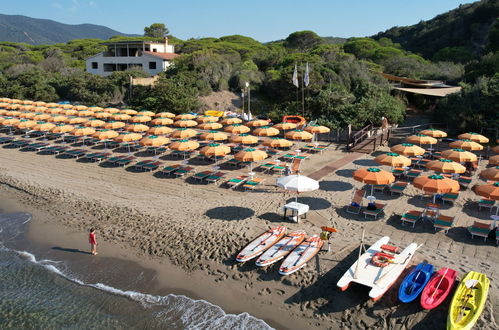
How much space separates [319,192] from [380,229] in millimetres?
3772

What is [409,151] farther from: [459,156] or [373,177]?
[373,177]

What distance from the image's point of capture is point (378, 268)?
9883 millimetres

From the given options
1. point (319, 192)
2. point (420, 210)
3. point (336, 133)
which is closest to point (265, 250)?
point (319, 192)

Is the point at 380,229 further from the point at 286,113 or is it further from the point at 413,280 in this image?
the point at 286,113

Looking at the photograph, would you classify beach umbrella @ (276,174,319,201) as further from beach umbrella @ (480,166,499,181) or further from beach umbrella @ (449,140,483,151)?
beach umbrella @ (449,140,483,151)

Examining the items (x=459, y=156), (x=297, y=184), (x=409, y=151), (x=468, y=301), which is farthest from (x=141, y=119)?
(x=468, y=301)

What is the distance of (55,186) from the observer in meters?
17.9

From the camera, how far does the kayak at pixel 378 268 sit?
30.3 ft

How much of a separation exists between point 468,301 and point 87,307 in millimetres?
9493

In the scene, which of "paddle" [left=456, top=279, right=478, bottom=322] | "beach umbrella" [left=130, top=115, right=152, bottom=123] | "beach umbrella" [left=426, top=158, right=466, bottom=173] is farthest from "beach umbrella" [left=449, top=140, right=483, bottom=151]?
"beach umbrella" [left=130, top=115, right=152, bottom=123]

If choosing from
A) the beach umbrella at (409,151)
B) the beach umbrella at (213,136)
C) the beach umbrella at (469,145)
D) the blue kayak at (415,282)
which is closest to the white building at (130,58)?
the beach umbrella at (213,136)

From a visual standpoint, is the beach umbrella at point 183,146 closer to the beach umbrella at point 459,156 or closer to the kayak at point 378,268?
the kayak at point 378,268

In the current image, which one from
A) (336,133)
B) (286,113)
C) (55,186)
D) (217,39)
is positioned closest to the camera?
(55,186)

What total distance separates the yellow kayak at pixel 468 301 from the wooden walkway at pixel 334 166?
29.9ft
